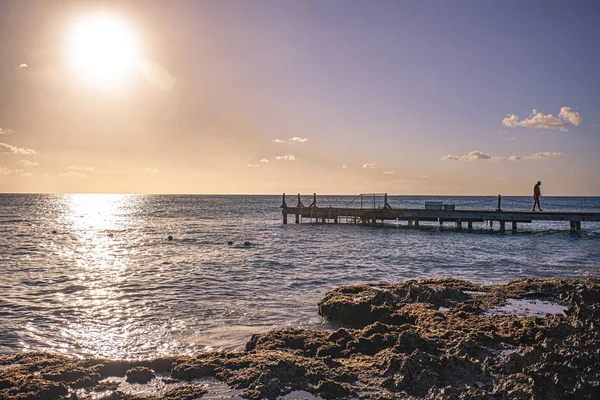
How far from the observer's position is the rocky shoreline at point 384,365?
5.74 m

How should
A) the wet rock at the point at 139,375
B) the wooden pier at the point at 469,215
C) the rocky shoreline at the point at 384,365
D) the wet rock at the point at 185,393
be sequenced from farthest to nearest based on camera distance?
the wooden pier at the point at 469,215, the wet rock at the point at 139,375, the wet rock at the point at 185,393, the rocky shoreline at the point at 384,365

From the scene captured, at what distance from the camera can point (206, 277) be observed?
1691cm

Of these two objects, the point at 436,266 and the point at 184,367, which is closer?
the point at 184,367

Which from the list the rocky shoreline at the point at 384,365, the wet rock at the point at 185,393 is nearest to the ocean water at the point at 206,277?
the rocky shoreline at the point at 384,365

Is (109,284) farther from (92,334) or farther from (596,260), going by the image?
(596,260)

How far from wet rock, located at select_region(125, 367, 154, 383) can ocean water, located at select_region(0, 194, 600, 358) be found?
1279 millimetres

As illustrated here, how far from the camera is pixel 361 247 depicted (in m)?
26.5

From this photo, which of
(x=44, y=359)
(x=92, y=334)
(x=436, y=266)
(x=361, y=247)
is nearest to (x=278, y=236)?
(x=361, y=247)

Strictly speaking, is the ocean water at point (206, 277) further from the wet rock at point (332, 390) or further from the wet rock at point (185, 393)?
the wet rock at point (332, 390)

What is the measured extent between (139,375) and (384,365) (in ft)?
12.3

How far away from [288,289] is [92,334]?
6231mm

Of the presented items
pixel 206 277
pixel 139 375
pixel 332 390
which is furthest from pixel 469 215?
pixel 139 375

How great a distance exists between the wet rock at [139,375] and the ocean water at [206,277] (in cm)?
128

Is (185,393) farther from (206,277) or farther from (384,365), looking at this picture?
(206,277)
